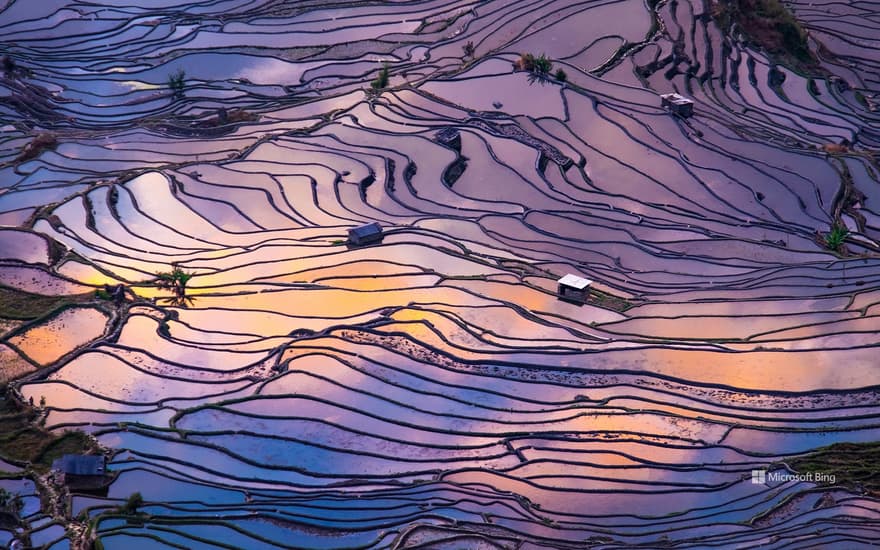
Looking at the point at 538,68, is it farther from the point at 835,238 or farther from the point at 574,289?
the point at 574,289

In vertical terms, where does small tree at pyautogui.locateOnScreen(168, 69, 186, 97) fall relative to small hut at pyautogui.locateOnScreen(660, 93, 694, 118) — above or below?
above

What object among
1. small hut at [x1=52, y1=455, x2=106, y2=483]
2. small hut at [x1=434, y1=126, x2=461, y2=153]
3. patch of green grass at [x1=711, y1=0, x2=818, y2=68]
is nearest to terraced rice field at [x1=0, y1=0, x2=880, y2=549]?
small hut at [x1=434, y1=126, x2=461, y2=153]

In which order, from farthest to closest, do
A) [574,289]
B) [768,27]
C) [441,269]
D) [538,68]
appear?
1. [768,27]
2. [538,68]
3. [441,269]
4. [574,289]

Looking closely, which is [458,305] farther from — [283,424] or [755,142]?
[755,142]

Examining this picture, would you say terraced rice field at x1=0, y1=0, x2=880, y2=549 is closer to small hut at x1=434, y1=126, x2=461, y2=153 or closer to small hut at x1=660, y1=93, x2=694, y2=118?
small hut at x1=434, y1=126, x2=461, y2=153

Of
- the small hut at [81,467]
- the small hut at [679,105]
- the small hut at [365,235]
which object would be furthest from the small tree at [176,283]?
the small hut at [679,105]

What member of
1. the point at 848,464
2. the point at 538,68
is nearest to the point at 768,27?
the point at 538,68

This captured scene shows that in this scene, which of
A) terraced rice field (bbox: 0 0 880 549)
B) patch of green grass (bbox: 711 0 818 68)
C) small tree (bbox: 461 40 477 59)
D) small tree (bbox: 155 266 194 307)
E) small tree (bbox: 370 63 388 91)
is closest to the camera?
terraced rice field (bbox: 0 0 880 549)
